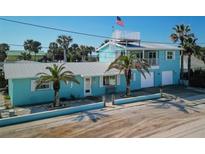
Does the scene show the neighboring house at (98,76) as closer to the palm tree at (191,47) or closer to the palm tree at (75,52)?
the palm tree at (191,47)

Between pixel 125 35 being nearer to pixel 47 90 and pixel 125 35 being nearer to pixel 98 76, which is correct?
pixel 98 76

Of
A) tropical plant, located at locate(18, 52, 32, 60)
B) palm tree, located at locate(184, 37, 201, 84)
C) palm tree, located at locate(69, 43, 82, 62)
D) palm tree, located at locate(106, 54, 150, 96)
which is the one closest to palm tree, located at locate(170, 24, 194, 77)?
palm tree, located at locate(184, 37, 201, 84)

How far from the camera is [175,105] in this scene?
63.0 feet

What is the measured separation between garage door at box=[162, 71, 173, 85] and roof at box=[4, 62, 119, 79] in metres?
8.55

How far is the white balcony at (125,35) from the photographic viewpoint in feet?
92.3

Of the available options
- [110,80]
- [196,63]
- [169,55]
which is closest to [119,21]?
[110,80]

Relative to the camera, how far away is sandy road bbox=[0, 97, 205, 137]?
490 inches

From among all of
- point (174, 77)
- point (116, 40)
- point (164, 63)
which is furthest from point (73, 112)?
point (174, 77)

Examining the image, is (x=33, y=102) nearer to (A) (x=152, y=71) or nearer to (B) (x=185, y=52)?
(A) (x=152, y=71)

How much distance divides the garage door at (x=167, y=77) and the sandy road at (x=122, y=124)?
1198cm

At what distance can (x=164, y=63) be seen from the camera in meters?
29.6

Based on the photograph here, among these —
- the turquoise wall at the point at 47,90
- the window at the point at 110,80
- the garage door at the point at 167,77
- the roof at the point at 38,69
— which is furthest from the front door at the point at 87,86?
the garage door at the point at 167,77

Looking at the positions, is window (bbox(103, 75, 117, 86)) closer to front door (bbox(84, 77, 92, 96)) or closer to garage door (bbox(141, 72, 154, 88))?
front door (bbox(84, 77, 92, 96))

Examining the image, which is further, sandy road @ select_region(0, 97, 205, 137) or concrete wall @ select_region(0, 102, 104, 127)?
concrete wall @ select_region(0, 102, 104, 127)
